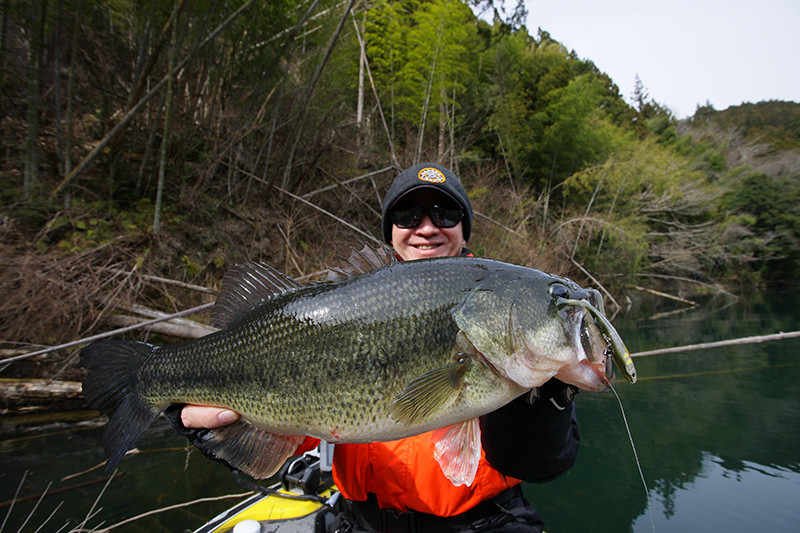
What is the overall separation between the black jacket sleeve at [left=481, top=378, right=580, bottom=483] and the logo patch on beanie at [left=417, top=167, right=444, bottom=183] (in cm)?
132

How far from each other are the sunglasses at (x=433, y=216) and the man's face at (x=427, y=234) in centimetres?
2

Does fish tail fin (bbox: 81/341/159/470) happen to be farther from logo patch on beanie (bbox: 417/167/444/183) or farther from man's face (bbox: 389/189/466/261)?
logo patch on beanie (bbox: 417/167/444/183)

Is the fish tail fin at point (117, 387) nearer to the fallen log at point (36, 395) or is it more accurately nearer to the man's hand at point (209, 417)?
the man's hand at point (209, 417)

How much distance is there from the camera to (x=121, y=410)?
162 centimetres

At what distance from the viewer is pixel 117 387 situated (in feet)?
5.36

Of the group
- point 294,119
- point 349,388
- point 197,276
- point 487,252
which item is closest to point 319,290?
point 349,388

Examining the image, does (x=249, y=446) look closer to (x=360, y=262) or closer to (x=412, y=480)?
(x=412, y=480)

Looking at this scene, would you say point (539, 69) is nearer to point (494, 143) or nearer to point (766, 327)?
point (494, 143)

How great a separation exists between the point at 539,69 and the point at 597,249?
10200 millimetres

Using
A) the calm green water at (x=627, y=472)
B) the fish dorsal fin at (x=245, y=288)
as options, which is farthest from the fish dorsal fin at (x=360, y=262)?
the calm green water at (x=627, y=472)

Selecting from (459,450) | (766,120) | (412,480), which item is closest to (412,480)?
(412,480)

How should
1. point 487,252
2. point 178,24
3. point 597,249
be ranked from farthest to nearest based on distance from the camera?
point 597,249 → point 487,252 → point 178,24

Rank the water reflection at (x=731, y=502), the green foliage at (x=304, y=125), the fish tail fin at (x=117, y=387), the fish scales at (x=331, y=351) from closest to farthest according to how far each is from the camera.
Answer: the fish scales at (x=331, y=351) → the fish tail fin at (x=117, y=387) → the water reflection at (x=731, y=502) → the green foliage at (x=304, y=125)

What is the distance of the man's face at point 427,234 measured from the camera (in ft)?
7.53
